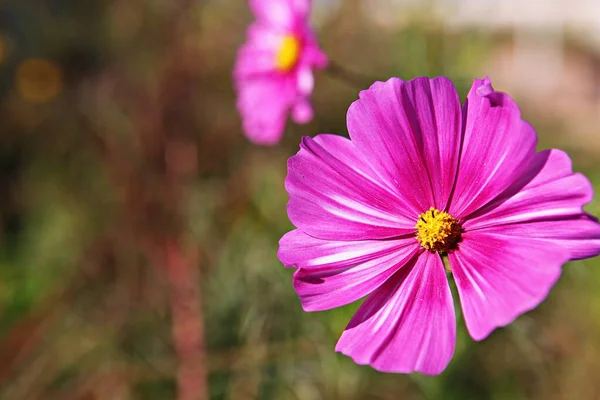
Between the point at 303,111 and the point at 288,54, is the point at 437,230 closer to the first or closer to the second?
the point at 303,111

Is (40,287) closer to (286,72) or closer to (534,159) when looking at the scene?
(286,72)

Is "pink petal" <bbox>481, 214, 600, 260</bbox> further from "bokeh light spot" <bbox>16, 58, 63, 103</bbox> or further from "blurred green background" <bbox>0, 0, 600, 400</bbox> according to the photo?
"bokeh light spot" <bbox>16, 58, 63, 103</bbox>

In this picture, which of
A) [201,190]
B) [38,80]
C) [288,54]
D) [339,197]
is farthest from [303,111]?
[38,80]

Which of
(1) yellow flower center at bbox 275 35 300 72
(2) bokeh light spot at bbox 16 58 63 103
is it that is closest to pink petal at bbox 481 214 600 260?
(1) yellow flower center at bbox 275 35 300 72

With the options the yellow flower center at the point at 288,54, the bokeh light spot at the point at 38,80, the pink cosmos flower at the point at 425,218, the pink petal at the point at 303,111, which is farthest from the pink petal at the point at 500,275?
the bokeh light spot at the point at 38,80

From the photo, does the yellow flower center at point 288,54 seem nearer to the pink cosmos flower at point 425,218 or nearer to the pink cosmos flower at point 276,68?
the pink cosmos flower at point 276,68

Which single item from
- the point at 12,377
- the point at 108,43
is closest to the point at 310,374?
the point at 12,377
